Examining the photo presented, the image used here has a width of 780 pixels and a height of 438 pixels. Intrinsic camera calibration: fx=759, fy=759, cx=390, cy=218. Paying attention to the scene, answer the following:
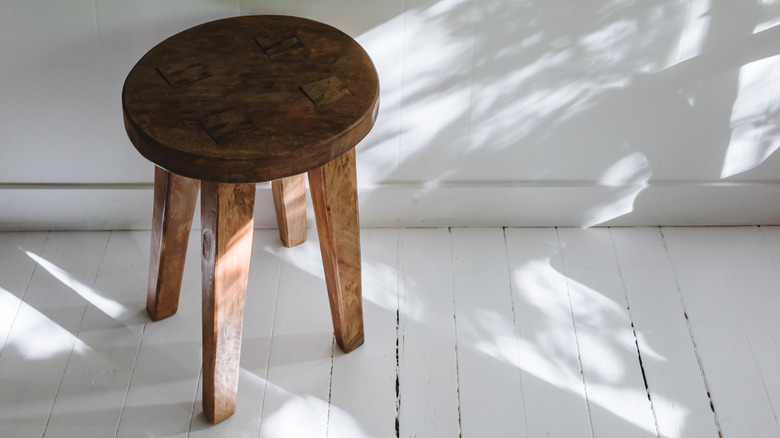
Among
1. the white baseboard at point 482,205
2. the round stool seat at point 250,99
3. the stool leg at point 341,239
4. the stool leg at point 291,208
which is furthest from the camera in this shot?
the white baseboard at point 482,205

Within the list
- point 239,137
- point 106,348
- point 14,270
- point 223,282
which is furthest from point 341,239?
point 14,270

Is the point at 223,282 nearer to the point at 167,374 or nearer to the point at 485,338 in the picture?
the point at 167,374

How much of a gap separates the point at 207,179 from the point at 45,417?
687mm

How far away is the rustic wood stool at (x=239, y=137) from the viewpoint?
1199mm

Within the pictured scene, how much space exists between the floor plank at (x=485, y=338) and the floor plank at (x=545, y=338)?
22 mm

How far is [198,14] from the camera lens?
161 cm

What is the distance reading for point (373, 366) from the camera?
5.35 ft

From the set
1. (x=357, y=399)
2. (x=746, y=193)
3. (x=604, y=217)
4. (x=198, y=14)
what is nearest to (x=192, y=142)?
(x=198, y=14)

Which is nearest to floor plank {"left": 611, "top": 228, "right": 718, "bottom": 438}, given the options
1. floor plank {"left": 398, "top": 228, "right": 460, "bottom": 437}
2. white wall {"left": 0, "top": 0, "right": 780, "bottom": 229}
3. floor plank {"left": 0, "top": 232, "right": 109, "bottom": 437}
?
white wall {"left": 0, "top": 0, "right": 780, "bottom": 229}

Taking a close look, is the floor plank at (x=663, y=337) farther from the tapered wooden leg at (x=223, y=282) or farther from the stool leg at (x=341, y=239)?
the tapered wooden leg at (x=223, y=282)

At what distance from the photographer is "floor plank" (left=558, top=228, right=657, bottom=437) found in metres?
1.53

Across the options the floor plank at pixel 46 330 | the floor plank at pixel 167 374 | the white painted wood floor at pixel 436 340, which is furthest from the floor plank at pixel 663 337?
the floor plank at pixel 46 330

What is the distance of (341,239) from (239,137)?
345 millimetres

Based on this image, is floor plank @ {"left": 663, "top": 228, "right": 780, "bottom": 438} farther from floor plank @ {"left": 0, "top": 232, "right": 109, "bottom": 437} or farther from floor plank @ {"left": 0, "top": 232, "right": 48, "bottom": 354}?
floor plank @ {"left": 0, "top": 232, "right": 48, "bottom": 354}
